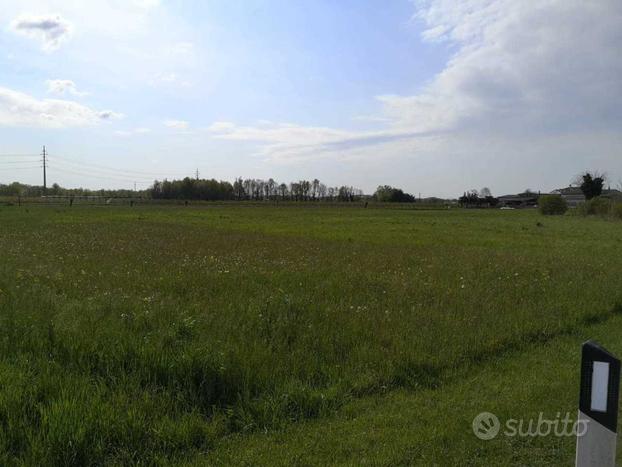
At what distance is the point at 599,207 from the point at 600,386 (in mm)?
67034

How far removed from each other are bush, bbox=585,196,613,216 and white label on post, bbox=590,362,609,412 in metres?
63.3

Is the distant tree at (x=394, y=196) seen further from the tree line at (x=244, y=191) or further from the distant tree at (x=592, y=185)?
the distant tree at (x=592, y=185)

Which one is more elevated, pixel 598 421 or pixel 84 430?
pixel 598 421

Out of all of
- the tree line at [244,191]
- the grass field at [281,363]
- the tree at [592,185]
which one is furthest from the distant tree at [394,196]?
the grass field at [281,363]

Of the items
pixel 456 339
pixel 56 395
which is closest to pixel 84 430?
pixel 56 395

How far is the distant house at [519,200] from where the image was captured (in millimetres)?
160925

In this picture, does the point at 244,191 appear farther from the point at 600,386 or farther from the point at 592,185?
the point at 600,386

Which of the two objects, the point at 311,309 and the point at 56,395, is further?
the point at 311,309

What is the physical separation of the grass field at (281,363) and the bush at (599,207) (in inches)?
2148

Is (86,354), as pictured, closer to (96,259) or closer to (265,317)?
(265,317)

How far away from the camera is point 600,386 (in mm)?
2672

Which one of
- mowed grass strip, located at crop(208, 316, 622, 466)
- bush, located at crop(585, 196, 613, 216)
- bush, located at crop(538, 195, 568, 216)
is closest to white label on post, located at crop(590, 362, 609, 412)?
mowed grass strip, located at crop(208, 316, 622, 466)

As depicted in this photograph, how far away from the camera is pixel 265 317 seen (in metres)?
7.52

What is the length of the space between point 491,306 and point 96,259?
11.3 meters
